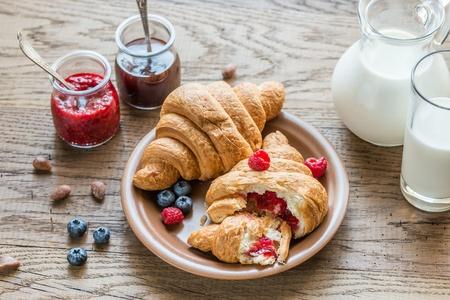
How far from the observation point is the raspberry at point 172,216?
1.86 meters

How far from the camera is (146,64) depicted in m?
2.08

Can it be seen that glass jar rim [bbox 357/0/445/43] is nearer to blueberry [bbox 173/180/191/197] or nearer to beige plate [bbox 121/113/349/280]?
beige plate [bbox 121/113/349/280]

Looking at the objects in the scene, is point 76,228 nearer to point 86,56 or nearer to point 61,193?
point 61,193

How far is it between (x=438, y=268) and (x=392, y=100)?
366 millimetres

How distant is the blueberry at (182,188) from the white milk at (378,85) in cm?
39

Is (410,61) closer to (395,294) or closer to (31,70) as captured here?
(395,294)

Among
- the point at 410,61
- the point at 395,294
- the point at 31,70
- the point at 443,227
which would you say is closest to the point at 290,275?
the point at 395,294

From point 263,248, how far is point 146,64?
0.56m

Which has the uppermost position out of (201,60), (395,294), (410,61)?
(410,61)

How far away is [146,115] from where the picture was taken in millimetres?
2133

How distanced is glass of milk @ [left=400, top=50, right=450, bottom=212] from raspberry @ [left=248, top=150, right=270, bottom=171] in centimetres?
30

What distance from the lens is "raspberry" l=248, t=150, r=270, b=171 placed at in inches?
71.5

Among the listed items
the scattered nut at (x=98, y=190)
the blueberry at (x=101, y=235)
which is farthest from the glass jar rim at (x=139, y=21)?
the blueberry at (x=101, y=235)

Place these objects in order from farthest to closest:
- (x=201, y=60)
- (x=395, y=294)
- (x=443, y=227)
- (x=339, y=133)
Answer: (x=201, y=60) → (x=339, y=133) → (x=443, y=227) → (x=395, y=294)
